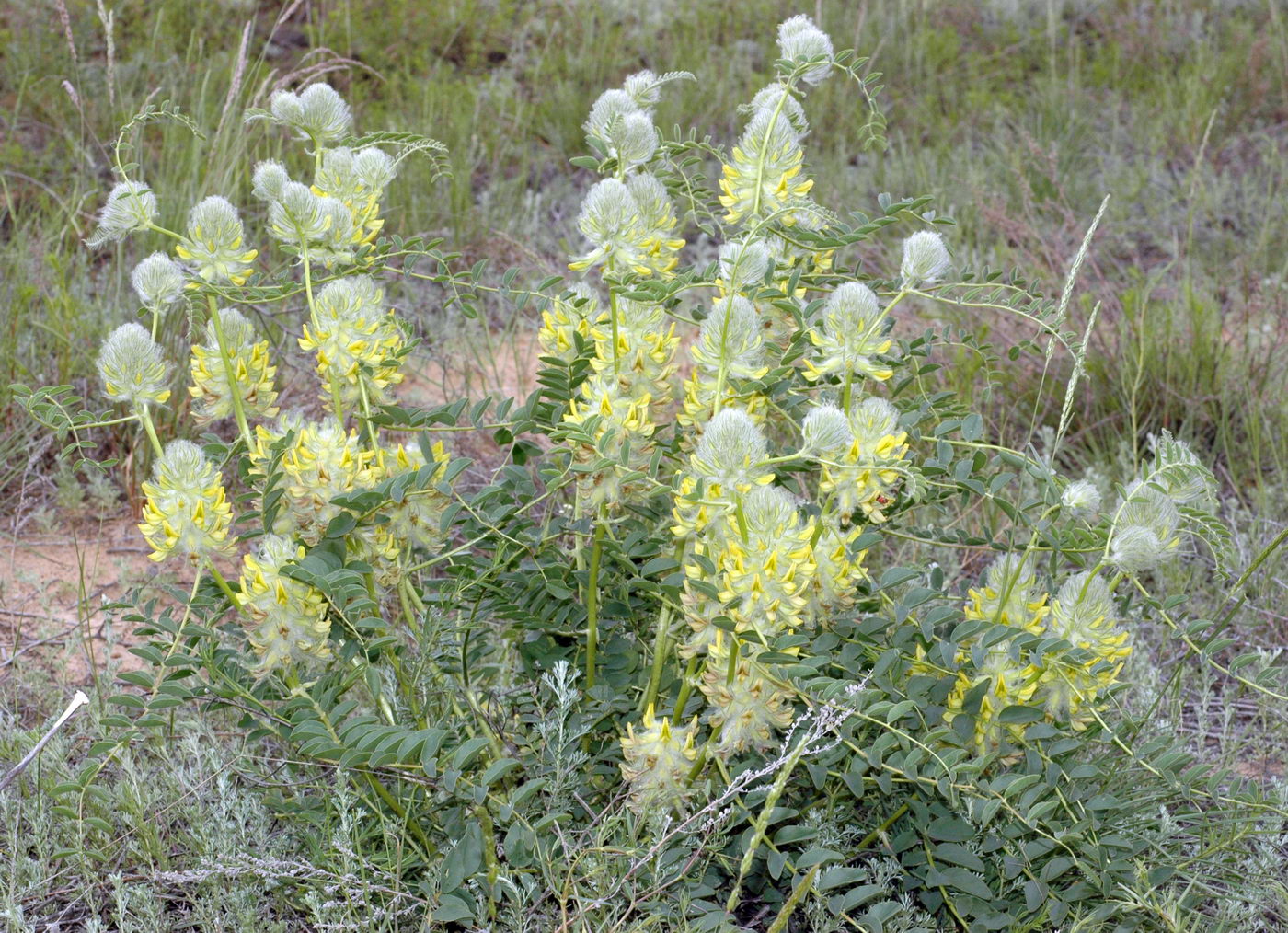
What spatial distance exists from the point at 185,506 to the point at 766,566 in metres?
0.71

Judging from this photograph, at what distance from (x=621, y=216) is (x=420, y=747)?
0.72 meters

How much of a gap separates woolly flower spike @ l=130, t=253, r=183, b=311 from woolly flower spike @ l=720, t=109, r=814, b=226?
711 mm

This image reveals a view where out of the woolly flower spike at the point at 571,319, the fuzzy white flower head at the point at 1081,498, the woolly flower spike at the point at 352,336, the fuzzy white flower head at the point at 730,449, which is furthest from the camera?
the woolly flower spike at the point at 571,319

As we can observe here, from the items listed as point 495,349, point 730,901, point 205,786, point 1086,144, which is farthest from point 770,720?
point 1086,144

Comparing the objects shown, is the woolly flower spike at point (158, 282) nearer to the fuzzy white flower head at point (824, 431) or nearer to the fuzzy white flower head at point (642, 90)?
the fuzzy white flower head at point (642, 90)

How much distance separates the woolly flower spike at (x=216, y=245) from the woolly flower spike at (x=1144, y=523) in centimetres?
111

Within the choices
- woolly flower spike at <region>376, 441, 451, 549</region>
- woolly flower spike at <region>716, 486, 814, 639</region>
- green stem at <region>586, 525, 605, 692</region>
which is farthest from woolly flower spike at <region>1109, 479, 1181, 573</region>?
woolly flower spike at <region>376, 441, 451, 549</region>

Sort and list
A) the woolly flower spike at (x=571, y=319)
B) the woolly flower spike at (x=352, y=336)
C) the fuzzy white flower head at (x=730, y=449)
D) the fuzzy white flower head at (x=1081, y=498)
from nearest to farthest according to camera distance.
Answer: the fuzzy white flower head at (x=730, y=449) → the fuzzy white flower head at (x=1081, y=498) → the woolly flower spike at (x=352, y=336) → the woolly flower spike at (x=571, y=319)

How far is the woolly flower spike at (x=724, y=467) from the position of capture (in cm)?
138

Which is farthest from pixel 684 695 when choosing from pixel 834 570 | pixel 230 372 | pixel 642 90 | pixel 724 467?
pixel 642 90

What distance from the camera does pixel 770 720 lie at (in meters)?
1.54

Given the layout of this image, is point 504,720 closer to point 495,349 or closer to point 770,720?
point 770,720

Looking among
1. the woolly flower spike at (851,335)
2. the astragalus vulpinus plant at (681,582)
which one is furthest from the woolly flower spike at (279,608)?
the woolly flower spike at (851,335)

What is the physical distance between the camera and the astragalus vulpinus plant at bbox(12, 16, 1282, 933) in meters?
1.51
